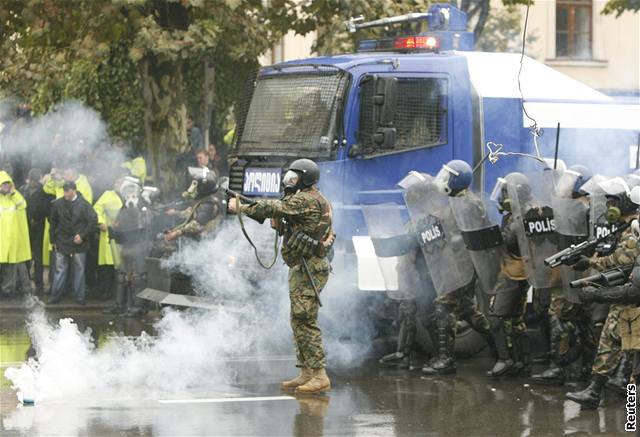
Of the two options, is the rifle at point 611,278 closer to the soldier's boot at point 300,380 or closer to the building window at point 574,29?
the soldier's boot at point 300,380

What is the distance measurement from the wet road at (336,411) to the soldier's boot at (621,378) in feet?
0.27

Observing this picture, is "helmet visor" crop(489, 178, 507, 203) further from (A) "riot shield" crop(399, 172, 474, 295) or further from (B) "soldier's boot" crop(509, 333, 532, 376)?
(B) "soldier's boot" crop(509, 333, 532, 376)

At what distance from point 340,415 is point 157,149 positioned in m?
9.78

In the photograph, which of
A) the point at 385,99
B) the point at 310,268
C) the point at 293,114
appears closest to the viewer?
the point at 310,268

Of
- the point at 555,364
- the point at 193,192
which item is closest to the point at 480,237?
the point at 555,364

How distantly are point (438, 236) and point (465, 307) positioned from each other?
0.67 meters

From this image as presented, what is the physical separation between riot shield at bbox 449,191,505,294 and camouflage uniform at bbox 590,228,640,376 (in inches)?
65.2

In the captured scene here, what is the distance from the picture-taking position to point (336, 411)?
10.4m

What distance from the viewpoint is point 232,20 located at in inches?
734

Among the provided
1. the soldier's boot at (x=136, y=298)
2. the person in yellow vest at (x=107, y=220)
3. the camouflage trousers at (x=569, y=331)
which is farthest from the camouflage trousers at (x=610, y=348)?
the person in yellow vest at (x=107, y=220)

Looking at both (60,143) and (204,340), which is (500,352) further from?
(60,143)

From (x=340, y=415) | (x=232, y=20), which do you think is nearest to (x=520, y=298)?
(x=340, y=415)

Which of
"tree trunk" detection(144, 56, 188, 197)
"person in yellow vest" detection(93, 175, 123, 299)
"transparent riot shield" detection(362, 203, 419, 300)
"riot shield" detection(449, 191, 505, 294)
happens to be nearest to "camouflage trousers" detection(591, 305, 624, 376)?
"riot shield" detection(449, 191, 505, 294)

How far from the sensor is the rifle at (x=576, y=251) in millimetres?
10579
